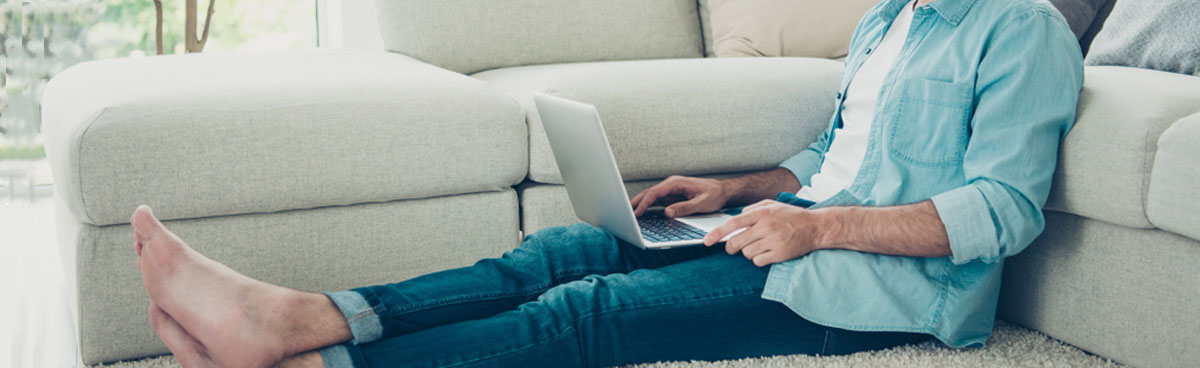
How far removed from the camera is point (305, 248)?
1.50 m

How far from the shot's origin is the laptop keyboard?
1332 mm

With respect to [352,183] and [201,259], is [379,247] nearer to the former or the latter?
[352,183]

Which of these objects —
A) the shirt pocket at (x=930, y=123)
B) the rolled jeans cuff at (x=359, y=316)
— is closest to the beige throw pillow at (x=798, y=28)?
the shirt pocket at (x=930, y=123)

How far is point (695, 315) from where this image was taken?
4.03 feet

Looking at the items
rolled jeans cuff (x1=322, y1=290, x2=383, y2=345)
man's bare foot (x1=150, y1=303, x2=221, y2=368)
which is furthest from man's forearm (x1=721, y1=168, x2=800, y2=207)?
man's bare foot (x1=150, y1=303, x2=221, y2=368)

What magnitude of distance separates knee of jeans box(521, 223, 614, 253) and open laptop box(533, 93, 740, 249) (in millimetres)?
22

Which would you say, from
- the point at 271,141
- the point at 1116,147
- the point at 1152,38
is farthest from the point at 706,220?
the point at 1152,38

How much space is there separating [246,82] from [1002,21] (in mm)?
1160

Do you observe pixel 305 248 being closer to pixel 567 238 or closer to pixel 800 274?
pixel 567 238

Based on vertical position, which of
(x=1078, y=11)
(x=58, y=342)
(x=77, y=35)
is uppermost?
(x=1078, y=11)

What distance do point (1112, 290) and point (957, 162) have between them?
11.8 inches

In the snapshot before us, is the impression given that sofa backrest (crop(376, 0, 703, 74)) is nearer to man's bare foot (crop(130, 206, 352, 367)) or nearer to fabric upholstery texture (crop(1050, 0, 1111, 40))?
fabric upholstery texture (crop(1050, 0, 1111, 40))

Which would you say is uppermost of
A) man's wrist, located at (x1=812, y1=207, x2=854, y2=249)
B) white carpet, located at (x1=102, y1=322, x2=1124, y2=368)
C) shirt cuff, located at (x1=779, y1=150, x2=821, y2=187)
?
man's wrist, located at (x1=812, y1=207, x2=854, y2=249)

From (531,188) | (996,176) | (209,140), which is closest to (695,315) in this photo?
(996,176)
